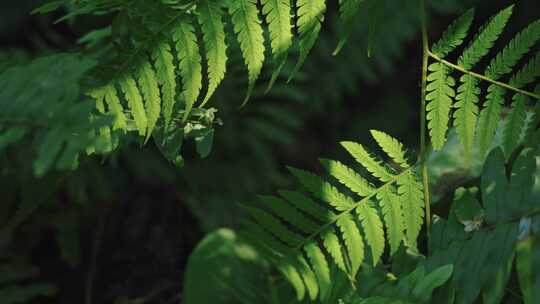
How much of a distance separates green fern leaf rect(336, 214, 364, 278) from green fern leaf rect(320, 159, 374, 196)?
0.21 feet

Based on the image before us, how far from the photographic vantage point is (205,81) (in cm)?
201

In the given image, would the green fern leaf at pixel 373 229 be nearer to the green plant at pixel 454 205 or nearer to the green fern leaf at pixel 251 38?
the green plant at pixel 454 205

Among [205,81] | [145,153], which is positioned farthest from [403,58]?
[205,81]

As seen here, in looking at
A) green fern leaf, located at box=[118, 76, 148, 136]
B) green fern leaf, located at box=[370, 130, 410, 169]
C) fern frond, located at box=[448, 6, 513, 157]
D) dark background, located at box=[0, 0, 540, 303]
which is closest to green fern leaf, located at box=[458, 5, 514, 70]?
fern frond, located at box=[448, 6, 513, 157]

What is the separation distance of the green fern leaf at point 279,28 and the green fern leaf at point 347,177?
0.22 meters

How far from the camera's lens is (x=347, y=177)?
4.52 feet

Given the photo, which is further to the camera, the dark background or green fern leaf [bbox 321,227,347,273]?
the dark background

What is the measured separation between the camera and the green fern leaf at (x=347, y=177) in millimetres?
1375

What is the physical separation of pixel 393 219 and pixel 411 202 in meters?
0.06

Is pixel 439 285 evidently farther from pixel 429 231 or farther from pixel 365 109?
pixel 365 109

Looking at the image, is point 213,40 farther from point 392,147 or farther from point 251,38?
point 392,147

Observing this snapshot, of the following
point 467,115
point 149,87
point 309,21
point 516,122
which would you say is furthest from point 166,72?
point 516,122

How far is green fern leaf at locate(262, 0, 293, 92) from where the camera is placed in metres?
1.36

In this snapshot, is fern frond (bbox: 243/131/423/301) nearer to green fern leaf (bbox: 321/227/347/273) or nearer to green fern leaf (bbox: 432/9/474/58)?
green fern leaf (bbox: 321/227/347/273)
